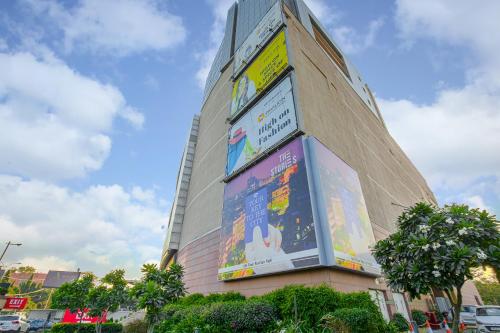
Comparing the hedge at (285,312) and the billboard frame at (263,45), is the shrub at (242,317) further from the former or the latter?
the billboard frame at (263,45)

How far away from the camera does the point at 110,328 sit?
87.7 feet

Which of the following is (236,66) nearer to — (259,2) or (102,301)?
(259,2)

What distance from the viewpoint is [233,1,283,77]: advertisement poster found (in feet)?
85.6

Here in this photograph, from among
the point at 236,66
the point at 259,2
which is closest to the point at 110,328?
the point at 236,66

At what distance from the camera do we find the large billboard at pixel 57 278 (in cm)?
5325

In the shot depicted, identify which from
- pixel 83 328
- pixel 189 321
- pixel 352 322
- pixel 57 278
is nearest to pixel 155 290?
pixel 189 321

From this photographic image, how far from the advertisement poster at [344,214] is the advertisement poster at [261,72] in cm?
939

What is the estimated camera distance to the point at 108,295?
23859mm

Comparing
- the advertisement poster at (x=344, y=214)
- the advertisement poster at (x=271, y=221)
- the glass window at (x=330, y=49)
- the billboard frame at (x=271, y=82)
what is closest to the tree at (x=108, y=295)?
the advertisement poster at (x=271, y=221)

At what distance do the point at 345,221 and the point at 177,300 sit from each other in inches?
546

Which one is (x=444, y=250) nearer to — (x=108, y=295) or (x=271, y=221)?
(x=271, y=221)

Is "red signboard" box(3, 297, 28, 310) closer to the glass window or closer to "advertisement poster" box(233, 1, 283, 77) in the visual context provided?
"advertisement poster" box(233, 1, 283, 77)

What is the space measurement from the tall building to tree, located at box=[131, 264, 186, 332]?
265 cm

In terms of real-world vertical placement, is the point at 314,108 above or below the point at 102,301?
above
